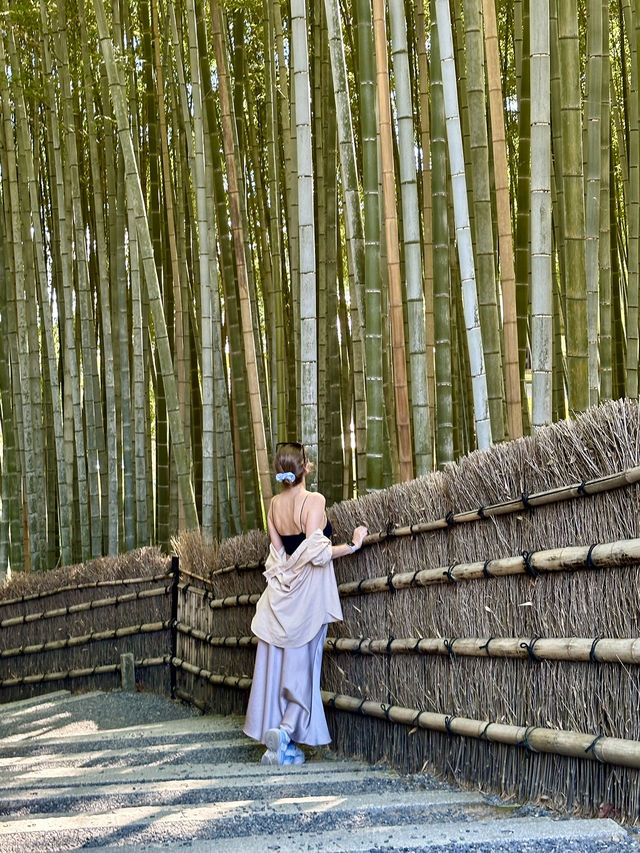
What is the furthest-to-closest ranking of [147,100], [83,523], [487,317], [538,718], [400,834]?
[83,523] → [147,100] → [487,317] → [538,718] → [400,834]

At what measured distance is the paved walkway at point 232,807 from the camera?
6.21ft

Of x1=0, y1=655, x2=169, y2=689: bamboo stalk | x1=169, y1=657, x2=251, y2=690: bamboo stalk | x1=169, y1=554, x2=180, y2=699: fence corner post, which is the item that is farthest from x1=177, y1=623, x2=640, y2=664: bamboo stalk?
x1=0, y1=655, x2=169, y2=689: bamboo stalk

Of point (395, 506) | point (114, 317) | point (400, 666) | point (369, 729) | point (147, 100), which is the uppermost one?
point (147, 100)

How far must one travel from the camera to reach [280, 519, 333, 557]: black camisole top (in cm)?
333

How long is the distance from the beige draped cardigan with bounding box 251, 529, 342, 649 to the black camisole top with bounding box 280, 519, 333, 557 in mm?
68

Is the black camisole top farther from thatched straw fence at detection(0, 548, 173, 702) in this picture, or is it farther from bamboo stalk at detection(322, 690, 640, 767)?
thatched straw fence at detection(0, 548, 173, 702)

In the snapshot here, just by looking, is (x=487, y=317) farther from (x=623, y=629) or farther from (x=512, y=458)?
(x=623, y=629)

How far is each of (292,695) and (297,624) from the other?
0.21 m

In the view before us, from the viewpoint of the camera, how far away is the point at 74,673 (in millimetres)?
5613

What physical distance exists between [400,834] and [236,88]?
4688 mm

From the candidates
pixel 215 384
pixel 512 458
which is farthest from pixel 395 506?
pixel 215 384

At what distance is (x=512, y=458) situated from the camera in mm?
2475

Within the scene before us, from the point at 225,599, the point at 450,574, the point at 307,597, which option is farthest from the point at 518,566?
the point at 225,599

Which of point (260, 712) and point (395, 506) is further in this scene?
point (260, 712)
